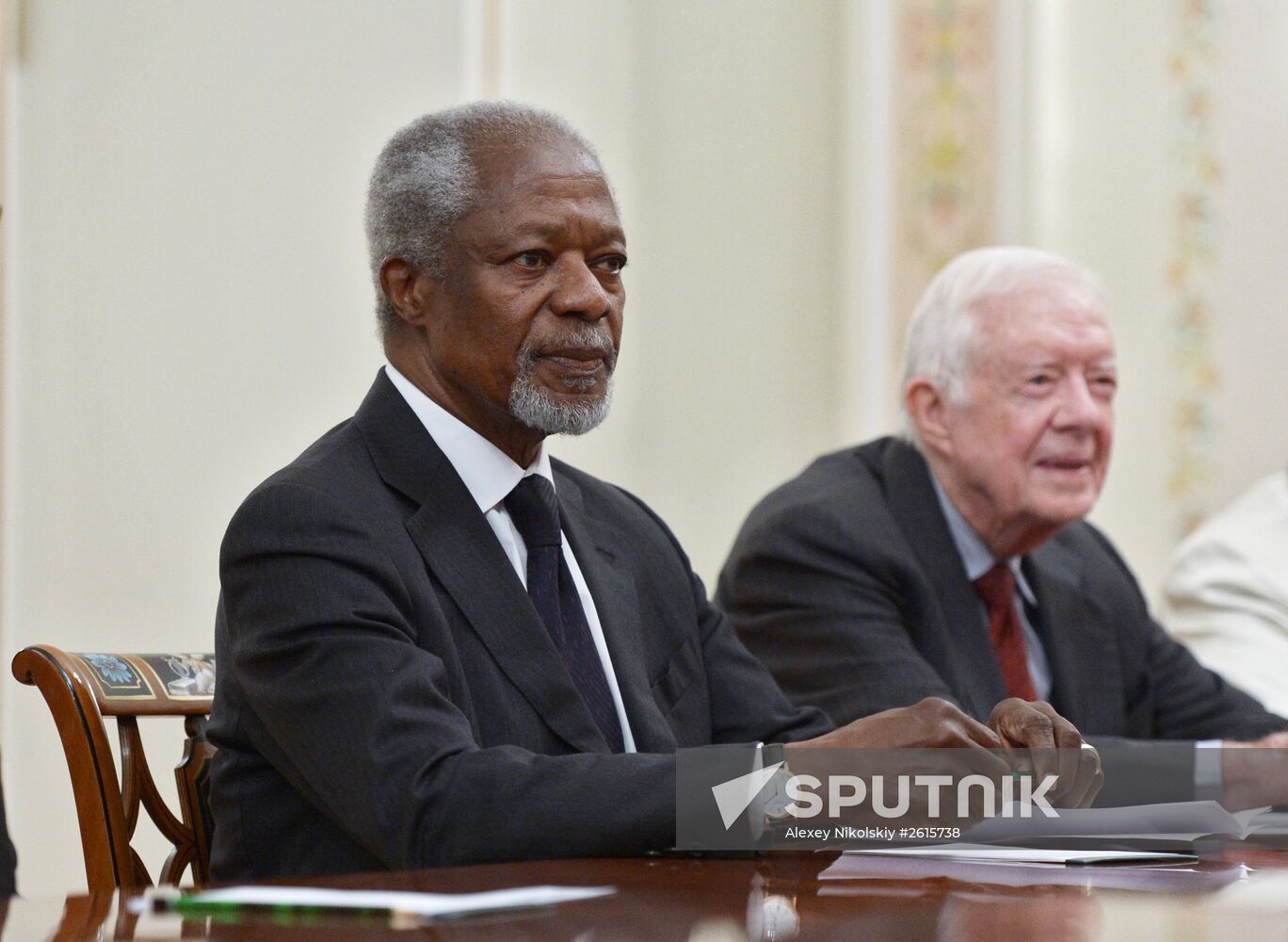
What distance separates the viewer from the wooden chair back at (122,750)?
1738 mm

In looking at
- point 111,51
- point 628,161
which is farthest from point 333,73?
point 628,161

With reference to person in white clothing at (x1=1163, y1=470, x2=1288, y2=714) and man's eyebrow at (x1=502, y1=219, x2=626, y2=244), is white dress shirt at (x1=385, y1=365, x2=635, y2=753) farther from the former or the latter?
person in white clothing at (x1=1163, y1=470, x2=1288, y2=714)

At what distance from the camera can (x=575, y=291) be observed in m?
1.91

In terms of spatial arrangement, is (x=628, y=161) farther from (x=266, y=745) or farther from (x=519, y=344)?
(x=266, y=745)

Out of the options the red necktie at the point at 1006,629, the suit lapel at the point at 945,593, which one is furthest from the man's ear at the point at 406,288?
the red necktie at the point at 1006,629

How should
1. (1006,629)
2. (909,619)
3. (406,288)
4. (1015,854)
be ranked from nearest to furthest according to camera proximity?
1. (1015,854)
2. (406,288)
3. (909,619)
4. (1006,629)

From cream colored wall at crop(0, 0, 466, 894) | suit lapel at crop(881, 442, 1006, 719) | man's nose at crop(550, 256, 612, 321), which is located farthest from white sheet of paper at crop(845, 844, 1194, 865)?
cream colored wall at crop(0, 0, 466, 894)

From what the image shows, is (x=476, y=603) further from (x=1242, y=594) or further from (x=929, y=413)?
(x=1242, y=594)

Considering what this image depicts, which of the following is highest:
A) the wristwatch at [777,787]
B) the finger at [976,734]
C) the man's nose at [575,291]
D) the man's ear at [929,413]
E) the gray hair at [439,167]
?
the gray hair at [439,167]

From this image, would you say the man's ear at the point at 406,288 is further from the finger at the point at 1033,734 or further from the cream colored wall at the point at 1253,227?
the cream colored wall at the point at 1253,227

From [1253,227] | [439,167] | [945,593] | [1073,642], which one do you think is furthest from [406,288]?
[1253,227]

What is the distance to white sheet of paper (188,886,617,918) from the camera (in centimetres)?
109

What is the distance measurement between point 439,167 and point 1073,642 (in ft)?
4.81

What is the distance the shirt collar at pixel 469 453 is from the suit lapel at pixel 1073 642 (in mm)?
1230
